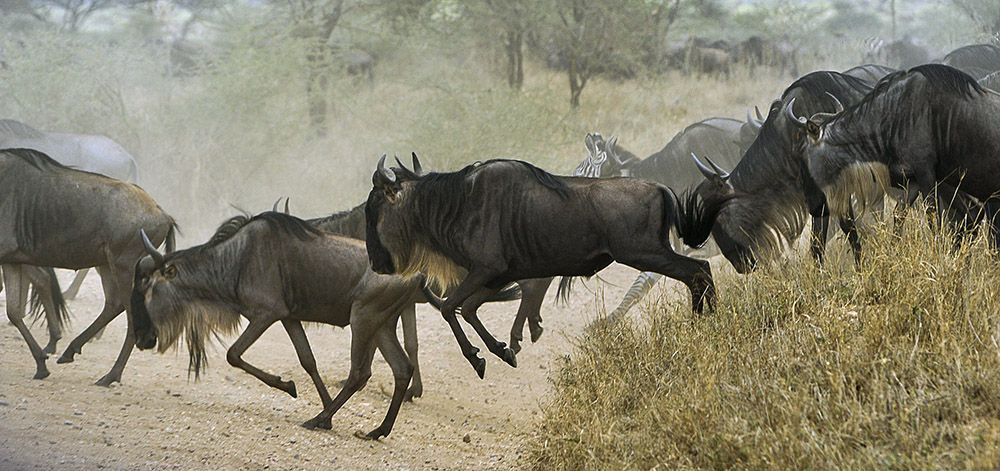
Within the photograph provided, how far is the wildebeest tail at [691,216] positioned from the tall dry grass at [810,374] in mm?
286

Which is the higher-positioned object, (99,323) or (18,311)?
(18,311)

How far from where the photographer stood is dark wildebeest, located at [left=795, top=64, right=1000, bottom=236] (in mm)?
5605

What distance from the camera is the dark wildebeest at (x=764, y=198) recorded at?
6066mm

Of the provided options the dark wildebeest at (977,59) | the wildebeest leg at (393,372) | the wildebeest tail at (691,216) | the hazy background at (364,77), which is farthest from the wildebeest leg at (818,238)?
the hazy background at (364,77)

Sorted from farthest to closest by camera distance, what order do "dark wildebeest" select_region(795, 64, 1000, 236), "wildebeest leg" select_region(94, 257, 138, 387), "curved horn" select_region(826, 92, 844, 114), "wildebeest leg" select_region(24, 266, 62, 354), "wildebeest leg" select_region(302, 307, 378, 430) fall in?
"wildebeest leg" select_region(24, 266, 62, 354), "wildebeest leg" select_region(94, 257, 138, 387), "curved horn" select_region(826, 92, 844, 114), "wildebeest leg" select_region(302, 307, 378, 430), "dark wildebeest" select_region(795, 64, 1000, 236)

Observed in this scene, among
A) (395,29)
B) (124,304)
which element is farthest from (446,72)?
(124,304)

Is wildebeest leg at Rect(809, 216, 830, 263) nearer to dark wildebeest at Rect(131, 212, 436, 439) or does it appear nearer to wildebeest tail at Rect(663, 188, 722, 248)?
wildebeest tail at Rect(663, 188, 722, 248)

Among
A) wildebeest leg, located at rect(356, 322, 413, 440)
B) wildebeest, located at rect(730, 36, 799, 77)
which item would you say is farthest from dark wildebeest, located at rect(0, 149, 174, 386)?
wildebeest, located at rect(730, 36, 799, 77)

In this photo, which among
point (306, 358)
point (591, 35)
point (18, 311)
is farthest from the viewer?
point (591, 35)

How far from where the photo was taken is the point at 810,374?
4.47m

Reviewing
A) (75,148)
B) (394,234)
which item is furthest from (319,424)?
(75,148)

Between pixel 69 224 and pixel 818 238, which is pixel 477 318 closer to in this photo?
pixel 818 238

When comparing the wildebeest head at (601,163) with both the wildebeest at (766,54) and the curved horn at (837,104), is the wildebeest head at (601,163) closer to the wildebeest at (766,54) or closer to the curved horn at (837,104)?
the curved horn at (837,104)

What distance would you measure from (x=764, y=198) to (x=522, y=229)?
4.11 ft
